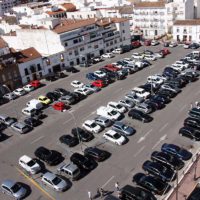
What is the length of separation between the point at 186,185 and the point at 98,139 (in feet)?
59.8

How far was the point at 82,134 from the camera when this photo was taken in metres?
54.4

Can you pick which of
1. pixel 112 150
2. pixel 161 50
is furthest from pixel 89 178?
pixel 161 50

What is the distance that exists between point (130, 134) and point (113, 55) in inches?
1957

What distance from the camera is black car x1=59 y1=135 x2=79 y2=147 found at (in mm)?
52956

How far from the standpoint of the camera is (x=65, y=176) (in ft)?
149

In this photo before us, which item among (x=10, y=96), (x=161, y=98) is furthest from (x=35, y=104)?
(x=161, y=98)

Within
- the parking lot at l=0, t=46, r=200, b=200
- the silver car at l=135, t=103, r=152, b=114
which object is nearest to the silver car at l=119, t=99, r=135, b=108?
the silver car at l=135, t=103, r=152, b=114

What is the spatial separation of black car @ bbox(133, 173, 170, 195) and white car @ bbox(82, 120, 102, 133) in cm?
1584

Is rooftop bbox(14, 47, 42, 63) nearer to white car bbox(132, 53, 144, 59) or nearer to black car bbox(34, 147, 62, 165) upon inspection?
white car bbox(132, 53, 144, 59)

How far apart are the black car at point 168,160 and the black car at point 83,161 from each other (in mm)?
9214

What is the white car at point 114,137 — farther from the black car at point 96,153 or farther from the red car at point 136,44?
the red car at point 136,44

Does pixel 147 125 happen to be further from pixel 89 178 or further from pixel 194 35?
pixel 194 35

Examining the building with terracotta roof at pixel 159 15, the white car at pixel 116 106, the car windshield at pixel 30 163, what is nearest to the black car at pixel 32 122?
the car windshield at pixel 30 163

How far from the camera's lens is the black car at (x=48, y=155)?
48.7 meters
